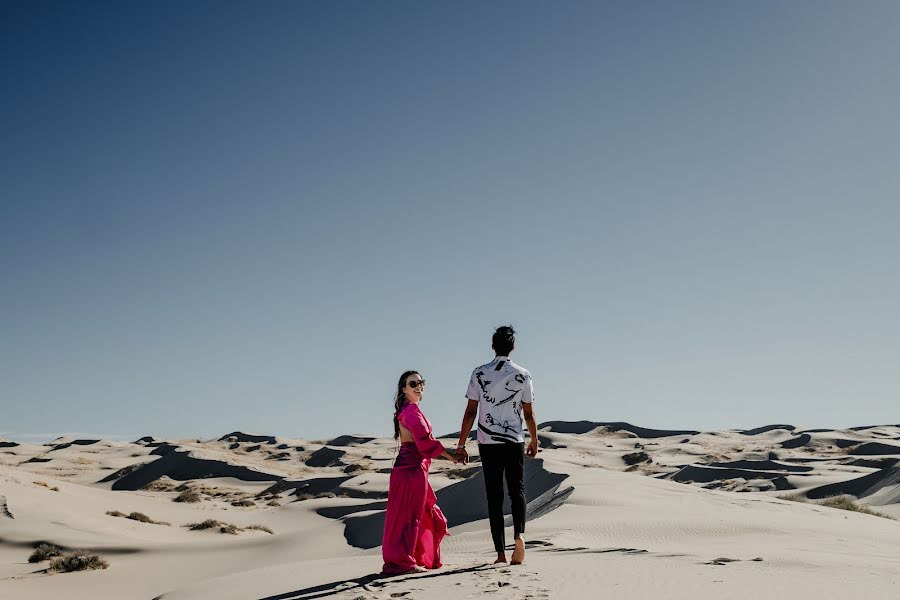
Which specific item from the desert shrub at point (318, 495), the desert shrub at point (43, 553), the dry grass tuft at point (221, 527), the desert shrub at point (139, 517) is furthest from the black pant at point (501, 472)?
the desert shrub at point (318, 495)

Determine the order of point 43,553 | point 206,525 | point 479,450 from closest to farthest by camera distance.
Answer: point 479,450
point 43,553
point 206,525

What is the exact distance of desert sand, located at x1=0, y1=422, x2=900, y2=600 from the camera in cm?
556

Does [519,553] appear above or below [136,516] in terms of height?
above

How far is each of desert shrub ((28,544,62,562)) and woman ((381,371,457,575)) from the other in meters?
9.51

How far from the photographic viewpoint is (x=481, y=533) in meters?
11.1

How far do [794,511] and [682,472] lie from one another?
1572cm

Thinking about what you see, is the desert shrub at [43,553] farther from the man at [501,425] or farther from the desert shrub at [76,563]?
the man at [501,425]

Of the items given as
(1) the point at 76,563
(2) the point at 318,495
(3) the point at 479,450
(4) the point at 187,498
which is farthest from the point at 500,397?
(2) the point at 318,495

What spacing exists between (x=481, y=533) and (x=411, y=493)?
5.27 m

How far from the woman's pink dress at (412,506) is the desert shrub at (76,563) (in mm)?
8231

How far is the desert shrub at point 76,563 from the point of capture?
11.9 meters

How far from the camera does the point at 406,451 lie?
6.34 metres

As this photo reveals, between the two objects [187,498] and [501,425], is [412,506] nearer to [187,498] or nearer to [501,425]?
[501,425]

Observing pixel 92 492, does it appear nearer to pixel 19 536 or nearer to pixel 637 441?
pixel 19 536
